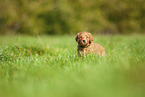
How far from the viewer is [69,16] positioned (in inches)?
949

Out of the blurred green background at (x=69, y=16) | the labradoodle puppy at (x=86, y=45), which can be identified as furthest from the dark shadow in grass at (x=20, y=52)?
the blurred green background at (x=69, y=16)

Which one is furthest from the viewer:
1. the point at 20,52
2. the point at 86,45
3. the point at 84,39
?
the point at 20,52

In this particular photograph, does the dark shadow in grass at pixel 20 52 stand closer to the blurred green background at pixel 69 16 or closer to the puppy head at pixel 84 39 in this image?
the puppy head at pixel 84 39

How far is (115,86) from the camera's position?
185cm

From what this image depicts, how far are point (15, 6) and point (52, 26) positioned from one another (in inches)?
244

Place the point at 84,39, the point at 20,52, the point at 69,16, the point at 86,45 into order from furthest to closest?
the point at 69,16, the point at 20,52, the point at 86,45, the point at 84,39

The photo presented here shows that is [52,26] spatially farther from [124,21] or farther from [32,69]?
[32,69]

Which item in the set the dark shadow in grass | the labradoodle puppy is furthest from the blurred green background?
the labradoodle puppy

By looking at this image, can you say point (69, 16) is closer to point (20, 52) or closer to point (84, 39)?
point (20, 52)

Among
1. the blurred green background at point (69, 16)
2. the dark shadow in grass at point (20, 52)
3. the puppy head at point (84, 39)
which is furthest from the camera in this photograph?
→ the blurred green background at point (69, 16)

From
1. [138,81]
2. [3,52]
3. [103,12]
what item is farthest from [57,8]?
[138,81]

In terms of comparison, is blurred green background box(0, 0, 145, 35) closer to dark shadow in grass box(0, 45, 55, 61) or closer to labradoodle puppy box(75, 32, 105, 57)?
dark shadow in grass box(0, 45, 55, 61)

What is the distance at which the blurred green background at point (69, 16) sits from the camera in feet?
71.9

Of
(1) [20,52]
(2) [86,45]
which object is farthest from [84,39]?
(1) [20,52]
